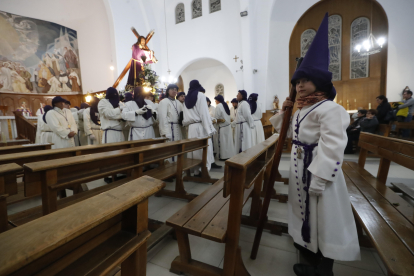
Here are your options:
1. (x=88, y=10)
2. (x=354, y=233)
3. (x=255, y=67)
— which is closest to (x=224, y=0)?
(x=255, y=67)

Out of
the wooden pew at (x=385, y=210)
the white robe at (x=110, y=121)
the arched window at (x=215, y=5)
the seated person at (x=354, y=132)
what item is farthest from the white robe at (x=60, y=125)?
the arched window at (x=215, y=5)

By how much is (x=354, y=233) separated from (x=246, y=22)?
10.1 metres

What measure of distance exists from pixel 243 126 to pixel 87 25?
13026 mm

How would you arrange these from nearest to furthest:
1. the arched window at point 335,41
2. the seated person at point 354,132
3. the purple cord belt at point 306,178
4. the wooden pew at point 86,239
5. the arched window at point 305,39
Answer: the wooden pew at point 86,239 → the purple cord belt at point 306,178 → the seated person at point 354,132 → the arched window at point 335,41 → the arched window at point 305,39

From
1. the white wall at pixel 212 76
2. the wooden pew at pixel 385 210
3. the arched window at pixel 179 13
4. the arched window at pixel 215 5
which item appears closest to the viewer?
the wooden pew at pixel 385 210

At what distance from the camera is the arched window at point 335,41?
9.73 metres

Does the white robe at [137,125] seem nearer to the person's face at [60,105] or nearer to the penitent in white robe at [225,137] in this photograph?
the person's face at [60,105]

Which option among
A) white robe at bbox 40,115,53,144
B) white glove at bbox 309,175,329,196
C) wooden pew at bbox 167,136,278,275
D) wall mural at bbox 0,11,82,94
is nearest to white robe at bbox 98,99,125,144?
white robe at bbox 40,115,53,144

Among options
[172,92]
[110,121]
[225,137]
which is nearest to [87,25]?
[110,121]

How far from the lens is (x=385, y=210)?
4.90 feet

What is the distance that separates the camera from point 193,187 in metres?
3.45

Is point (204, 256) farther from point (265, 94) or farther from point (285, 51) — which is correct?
point (285, 51)

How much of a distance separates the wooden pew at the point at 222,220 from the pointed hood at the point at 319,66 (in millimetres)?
669

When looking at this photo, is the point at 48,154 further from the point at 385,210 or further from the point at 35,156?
the point at 385,210
